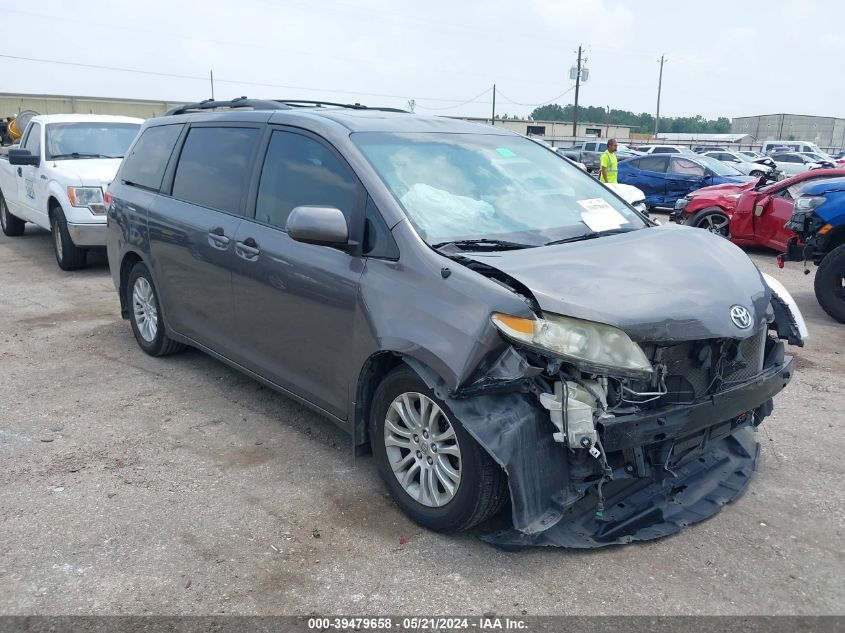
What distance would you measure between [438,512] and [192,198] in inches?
118

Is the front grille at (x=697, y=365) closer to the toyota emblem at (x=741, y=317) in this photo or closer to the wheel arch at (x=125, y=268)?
the toyota emblem at (x=741, y=317)

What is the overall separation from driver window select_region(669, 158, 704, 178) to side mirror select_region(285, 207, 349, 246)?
51.5 ft

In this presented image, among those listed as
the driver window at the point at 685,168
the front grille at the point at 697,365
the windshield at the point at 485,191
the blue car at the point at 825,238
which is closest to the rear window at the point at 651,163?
the driver window at the point at 685,168

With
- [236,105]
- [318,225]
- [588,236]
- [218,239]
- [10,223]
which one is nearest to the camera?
[318,225]

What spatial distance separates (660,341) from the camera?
121 inches

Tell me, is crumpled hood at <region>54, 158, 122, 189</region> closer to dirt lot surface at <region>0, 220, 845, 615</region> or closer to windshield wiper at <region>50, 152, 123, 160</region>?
windshield wiper at <region>50, 152, 123, 160</region>

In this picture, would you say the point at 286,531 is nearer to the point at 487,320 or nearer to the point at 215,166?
the point at 487,320

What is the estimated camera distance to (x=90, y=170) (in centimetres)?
959

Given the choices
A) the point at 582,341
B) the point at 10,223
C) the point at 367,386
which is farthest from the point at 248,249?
the point at 10,223

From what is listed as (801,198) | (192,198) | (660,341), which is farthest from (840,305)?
(192,198)

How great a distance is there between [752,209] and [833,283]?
11.9ft

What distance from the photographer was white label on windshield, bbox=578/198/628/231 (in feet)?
13.6

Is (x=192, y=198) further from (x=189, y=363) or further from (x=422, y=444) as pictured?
(x=422, y=444)

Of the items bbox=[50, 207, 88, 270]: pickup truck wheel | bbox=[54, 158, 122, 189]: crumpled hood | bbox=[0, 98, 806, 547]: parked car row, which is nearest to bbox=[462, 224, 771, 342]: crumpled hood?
bbox=[0, 98, 806, 547]: parked car row
